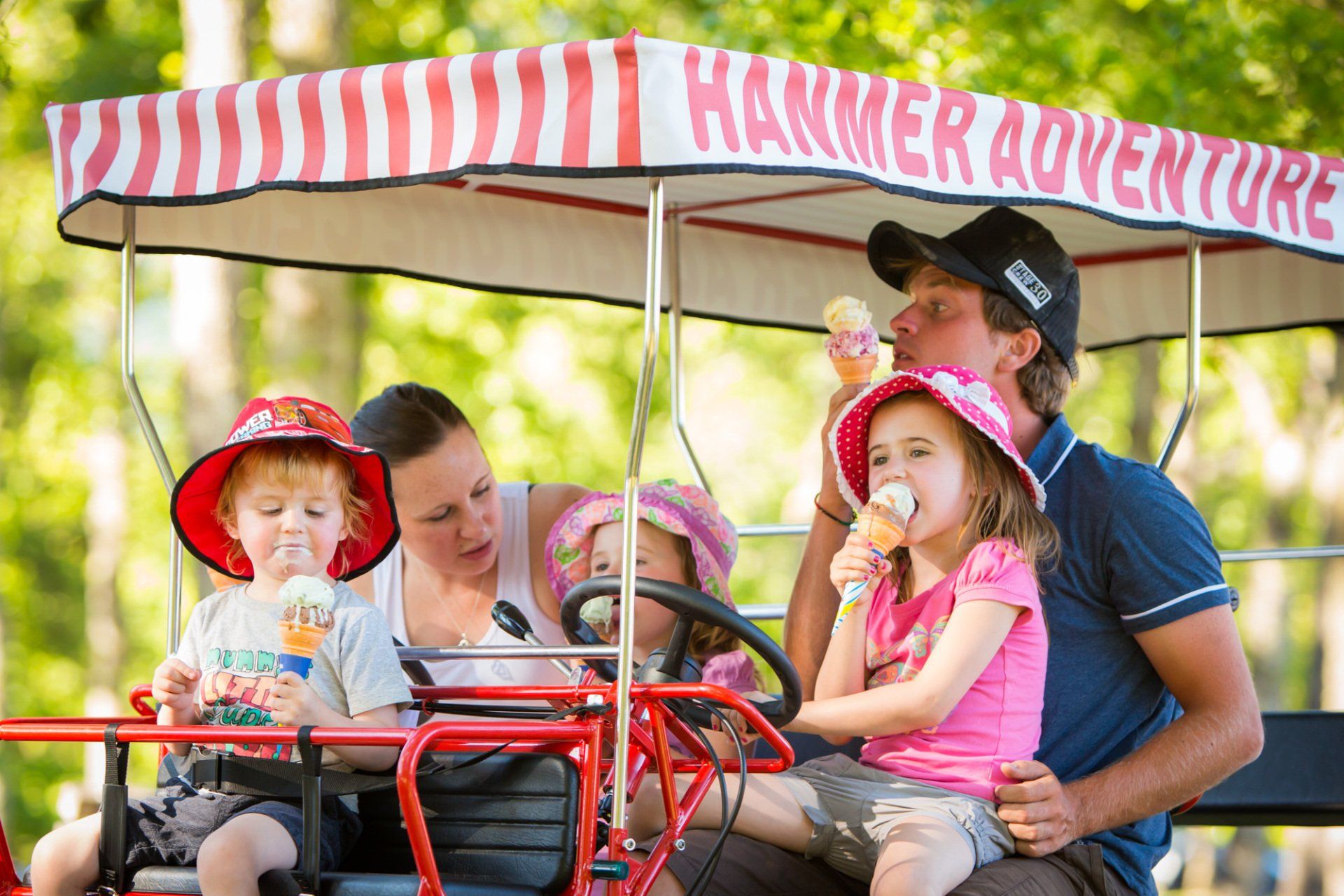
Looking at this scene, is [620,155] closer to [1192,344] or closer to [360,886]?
[360,886]

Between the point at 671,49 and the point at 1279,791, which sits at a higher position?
the point at 671,49

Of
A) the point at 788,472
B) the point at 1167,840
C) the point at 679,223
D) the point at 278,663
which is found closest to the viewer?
the point at 278,663

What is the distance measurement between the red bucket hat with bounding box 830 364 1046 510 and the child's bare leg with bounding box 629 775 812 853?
817mm

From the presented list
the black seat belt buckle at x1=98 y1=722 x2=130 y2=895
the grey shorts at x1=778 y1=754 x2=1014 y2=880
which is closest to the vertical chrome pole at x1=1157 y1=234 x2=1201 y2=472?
the grey shorts at x1=778 y1=754 x2=1014 y2=880

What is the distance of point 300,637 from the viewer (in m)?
2.67

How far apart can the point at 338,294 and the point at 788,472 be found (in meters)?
13.4

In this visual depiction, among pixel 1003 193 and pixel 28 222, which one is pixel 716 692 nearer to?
pixel 1003 193

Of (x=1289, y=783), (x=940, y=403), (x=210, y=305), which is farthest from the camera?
(x=210, y=305)

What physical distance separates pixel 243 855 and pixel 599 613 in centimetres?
110

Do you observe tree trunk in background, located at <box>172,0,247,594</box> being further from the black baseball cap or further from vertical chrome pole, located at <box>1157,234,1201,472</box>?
vertical chrome pole, located at <box>1157,234,1201,472</box>

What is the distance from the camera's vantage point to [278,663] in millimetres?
2898

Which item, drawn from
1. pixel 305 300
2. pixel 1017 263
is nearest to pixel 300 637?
pixel 1017 263

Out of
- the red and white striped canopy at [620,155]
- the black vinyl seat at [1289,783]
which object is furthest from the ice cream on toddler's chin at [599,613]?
the black vinyl seat at [1289,783]

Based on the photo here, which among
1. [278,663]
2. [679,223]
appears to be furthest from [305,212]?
[278,663]
